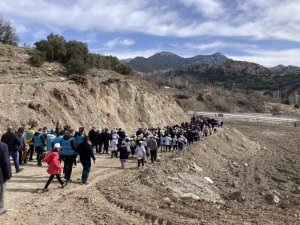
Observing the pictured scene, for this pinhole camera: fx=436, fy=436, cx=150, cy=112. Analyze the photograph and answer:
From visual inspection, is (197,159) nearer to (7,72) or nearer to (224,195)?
(224,195)

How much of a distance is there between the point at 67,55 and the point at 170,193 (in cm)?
2620

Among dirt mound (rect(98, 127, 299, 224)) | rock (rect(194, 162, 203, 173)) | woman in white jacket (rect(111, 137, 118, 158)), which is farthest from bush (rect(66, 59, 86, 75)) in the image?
rock (rect(194, 162, 203, 173))

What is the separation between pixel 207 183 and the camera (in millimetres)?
21750

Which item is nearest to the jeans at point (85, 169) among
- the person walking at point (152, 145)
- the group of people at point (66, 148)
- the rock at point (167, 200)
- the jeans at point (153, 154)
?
the group of people at point (66, 148)

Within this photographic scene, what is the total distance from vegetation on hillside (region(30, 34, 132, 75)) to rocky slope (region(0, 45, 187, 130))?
80cm

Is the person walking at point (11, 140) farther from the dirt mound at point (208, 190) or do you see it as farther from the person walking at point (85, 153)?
the dirt mound at point (208, 190)

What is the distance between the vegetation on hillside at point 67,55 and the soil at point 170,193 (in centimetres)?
1295

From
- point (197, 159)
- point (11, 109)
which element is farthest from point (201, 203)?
point (11, 109)

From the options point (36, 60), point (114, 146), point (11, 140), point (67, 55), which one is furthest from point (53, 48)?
point (11, 140)

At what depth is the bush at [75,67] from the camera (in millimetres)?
36594

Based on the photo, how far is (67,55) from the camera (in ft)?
130

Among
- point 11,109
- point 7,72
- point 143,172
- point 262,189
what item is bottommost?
point 262,189

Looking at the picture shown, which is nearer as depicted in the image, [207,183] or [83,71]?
[207,183]

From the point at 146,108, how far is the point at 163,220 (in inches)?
1192
